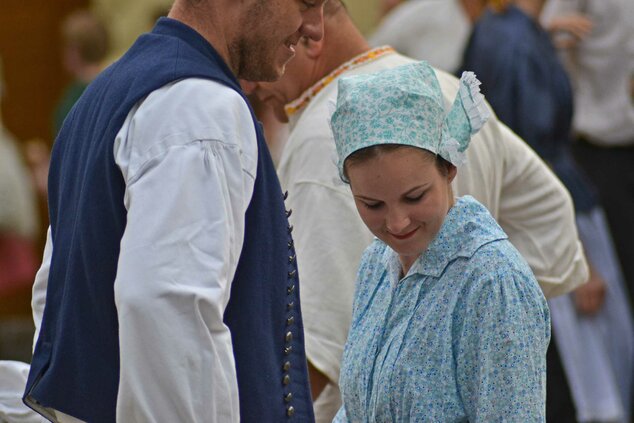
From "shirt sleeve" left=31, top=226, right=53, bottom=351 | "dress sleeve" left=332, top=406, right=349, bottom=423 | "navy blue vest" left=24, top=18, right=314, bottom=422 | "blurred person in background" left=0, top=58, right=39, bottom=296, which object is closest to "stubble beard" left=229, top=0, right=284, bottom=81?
"navy blue vest" left=24, top=18, right=314, bottom=422

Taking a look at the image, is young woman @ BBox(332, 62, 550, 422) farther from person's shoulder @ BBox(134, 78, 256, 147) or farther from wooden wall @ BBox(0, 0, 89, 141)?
wooden wall @ BBox(0, 0, 89, 141)

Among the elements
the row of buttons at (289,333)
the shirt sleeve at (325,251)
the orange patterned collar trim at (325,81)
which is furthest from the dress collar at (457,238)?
the orange patterned collar trim at (325,81)

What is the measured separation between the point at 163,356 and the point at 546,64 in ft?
12.2

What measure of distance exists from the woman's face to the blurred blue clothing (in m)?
2.98

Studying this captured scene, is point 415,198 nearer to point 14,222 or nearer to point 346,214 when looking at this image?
point 346,214

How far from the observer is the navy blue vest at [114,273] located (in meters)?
2.55

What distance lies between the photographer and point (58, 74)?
10109 mm

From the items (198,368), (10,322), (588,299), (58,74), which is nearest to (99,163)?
(198,368)

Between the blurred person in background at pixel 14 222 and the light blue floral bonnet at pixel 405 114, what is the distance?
5629 mm

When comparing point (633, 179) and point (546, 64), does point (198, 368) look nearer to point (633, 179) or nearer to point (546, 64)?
point (546, 64)

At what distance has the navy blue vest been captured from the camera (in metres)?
2.55

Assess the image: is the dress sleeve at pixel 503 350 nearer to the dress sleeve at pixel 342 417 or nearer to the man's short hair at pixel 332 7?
the dress sleeve at pixel 342 417

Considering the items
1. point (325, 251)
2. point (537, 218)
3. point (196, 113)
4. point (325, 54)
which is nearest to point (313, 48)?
point (325, 54)

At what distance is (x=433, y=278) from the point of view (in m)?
Result: 2.77
